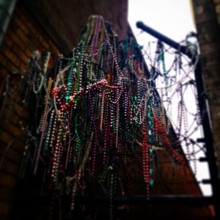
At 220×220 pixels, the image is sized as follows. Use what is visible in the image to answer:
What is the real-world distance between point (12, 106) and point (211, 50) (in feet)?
9.99

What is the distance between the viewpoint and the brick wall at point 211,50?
3.02 metres

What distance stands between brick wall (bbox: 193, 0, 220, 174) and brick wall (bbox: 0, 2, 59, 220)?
2.44 meters

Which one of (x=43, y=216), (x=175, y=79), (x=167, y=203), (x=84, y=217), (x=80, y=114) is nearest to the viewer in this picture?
(x=167, y=203)

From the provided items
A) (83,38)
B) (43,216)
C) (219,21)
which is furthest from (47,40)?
(219,21)

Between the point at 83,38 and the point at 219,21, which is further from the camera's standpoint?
the point at 219,21

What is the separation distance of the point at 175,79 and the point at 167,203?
1600 mm

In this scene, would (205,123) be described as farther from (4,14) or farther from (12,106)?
(4,14)

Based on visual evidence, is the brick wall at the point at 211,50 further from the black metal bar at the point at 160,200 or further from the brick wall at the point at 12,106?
the brick wall at the point at 12,106

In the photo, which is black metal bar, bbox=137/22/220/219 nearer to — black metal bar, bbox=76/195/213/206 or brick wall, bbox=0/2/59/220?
black metal bar, bbox=76/195/213/206

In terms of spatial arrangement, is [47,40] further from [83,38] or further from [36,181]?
[36,181]

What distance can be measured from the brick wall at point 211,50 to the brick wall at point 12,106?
2.44 metres

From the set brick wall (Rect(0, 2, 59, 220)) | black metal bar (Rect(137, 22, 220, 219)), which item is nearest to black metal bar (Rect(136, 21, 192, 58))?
black metal bar (Rect(137, 22, 220, 219))

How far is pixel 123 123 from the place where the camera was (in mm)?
2482

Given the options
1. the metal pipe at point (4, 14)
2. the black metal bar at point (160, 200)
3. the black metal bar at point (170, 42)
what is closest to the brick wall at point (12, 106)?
the metal pipe at point (4, 14)
